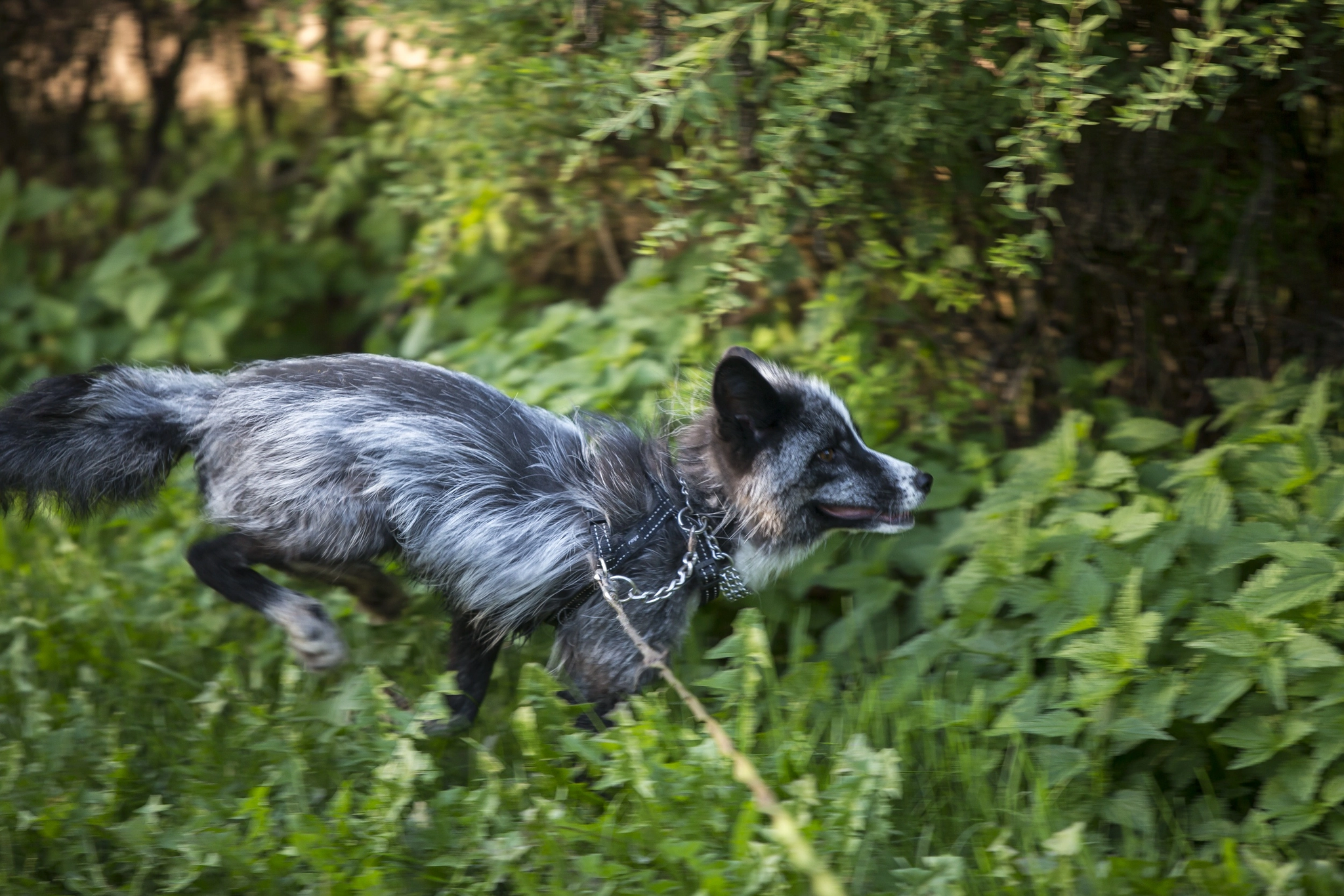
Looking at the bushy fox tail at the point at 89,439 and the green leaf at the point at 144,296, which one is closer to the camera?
the bushy fox tail at the point at 89,439

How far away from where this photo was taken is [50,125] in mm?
7094

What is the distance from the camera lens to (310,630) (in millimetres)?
3861

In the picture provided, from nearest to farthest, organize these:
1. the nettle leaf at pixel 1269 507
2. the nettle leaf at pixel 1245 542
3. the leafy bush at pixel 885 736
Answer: the leafy bush at pixel 885 736 → the nettle leaf at pixel 1245 542 → the nettle leaf at pixel 1269 507

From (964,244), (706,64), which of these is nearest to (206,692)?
(706,64)

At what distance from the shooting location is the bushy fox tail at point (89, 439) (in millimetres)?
3879

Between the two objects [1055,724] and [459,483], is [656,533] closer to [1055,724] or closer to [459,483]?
[459,483]

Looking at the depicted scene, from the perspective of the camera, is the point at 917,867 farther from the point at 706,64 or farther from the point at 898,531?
the point at 706,64

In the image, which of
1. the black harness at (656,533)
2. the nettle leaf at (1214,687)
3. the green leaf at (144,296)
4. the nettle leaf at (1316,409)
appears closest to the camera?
the nettle leaf at (1214,687)

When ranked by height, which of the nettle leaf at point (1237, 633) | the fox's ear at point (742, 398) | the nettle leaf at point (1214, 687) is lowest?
the nettle leaf at point (1214, 687)

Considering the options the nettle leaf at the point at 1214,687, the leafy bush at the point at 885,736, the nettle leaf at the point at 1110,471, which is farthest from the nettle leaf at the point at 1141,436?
the nettle leaf at the point at 1214,687

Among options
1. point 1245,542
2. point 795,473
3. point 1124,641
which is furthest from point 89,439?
point 1245,542

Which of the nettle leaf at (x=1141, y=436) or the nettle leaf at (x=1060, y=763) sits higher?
the nettle leaf at (x=1141, y=436)

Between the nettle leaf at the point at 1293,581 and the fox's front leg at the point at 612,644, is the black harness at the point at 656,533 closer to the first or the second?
the fox's front leg at the point at 612,644

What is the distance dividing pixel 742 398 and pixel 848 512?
574 millimetres
